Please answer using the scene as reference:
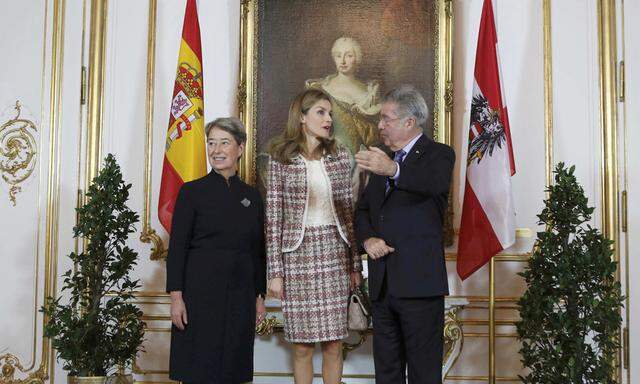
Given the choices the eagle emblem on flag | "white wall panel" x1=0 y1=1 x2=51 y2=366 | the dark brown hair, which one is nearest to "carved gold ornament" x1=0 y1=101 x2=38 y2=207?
"white wall panel" x1=0 y1=1 x2=51 y2=366

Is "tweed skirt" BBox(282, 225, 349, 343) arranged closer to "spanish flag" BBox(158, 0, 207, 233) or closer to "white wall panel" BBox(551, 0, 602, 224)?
"spanish flag" BBox(158, 0, 207, 233)

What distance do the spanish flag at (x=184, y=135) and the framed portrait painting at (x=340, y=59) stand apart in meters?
0.38

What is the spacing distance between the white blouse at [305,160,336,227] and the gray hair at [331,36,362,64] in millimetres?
Answer: 1578

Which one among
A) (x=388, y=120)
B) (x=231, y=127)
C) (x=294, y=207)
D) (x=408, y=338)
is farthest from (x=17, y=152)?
(x=408, y=338)

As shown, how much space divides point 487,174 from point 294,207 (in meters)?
1.41

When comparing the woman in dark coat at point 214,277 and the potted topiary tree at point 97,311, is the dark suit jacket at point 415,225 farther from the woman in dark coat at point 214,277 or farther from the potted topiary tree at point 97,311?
the potted topiary tree at point 97,311

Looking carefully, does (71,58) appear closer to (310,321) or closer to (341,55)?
(341,55)

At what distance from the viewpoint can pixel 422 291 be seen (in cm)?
331

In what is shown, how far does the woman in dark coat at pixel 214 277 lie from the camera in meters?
3.58

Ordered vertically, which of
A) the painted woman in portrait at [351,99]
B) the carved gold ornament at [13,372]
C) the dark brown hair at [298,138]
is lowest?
the carved gold ornament at [13,372]

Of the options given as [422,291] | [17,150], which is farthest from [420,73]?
[17,150]

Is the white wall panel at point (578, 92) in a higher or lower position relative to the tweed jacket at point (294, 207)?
higher

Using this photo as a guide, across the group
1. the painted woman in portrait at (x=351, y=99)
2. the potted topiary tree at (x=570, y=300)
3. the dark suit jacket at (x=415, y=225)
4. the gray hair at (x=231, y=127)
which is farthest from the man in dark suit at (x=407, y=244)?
the painted woman in portrait at (x=351, y=99)

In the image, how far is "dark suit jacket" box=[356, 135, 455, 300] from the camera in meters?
3.34
